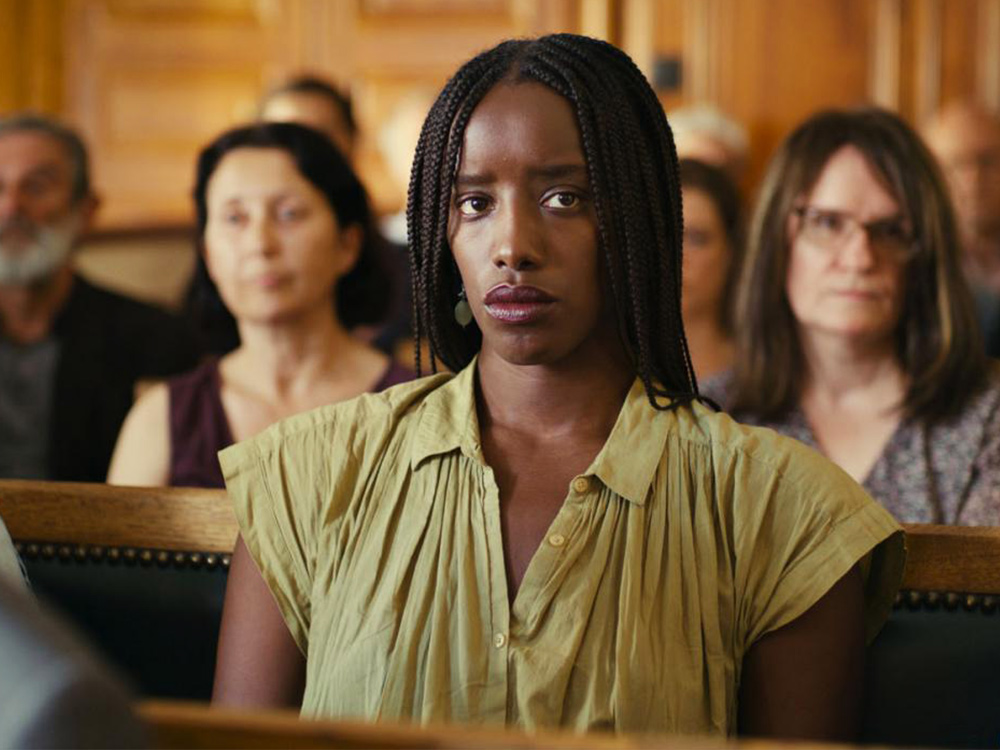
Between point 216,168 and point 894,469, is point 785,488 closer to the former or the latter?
point 894,469

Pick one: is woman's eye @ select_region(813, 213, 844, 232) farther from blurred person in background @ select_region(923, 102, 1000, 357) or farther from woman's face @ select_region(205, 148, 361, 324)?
blurred person in background @ select_region(923, 102, 1000, 357)

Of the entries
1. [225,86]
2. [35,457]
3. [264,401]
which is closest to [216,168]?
[264,401]

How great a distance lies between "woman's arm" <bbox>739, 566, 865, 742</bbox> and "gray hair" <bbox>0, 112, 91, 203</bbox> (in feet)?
8.50

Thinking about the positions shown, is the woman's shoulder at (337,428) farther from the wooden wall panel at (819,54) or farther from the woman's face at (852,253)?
the wooden wall panel at (819,54)

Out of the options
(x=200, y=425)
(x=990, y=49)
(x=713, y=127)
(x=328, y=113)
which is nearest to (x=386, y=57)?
(x=328, y=113)

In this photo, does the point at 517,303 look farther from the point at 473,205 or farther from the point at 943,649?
the point at 943,649

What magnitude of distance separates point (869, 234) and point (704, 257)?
0.82m

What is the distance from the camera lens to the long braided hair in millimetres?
1196

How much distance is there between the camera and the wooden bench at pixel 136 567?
148cm

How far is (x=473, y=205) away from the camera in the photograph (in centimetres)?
122

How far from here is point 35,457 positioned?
9.61 ft

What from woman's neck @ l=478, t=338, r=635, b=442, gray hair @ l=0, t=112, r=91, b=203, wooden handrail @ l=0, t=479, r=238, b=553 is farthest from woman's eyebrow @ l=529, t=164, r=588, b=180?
gray hair @ l=0, t=112, r=91, b=203

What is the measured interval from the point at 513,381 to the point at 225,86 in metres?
4.09

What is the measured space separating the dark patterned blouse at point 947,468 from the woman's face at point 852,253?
0.51ft
